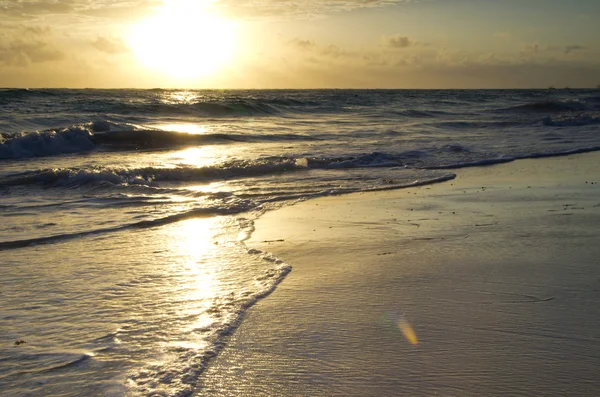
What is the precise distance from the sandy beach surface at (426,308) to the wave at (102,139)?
1004 cm

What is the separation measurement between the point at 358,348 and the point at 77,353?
1.59 metres

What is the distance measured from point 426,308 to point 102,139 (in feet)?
50.8

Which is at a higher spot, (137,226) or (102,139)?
(102,139)

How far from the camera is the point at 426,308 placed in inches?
168

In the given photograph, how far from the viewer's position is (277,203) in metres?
8.94

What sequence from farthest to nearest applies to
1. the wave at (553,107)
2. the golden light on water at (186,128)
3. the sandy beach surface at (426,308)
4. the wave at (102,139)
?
1. the wave at (553,107)
2. the golden light on water at (186,128)
3. the wave at (102,139)
4. the sandy beach surface at (426,308)

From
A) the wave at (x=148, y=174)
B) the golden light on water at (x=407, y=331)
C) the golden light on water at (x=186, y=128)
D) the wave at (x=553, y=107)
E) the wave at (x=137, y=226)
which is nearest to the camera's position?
the golden light on water at (x=407, y=331)

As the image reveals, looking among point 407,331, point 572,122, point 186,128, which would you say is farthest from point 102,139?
point 572,122

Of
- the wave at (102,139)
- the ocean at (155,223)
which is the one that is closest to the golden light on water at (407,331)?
the ocean at (155,223)

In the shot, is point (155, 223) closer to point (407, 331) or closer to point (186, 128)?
point (407, 331)

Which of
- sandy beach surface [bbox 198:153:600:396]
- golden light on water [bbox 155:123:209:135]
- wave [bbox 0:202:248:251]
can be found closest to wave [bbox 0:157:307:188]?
wave [bbox 0:202:248:251]

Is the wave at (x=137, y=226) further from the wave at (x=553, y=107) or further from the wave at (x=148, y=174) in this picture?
the wave at (x=553, y=107)

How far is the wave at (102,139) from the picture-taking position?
51.1 feet

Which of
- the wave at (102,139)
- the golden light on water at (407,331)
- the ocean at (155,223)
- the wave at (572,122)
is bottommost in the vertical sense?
the golden light on water at (407,331)
